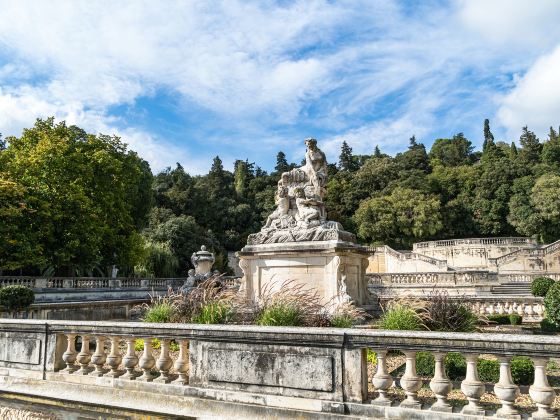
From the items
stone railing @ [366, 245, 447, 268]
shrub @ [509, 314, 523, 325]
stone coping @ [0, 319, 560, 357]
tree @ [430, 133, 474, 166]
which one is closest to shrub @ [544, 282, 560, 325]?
shrub @ [509, 314, 523, 325]

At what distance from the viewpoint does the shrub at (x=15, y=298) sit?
12492 mm

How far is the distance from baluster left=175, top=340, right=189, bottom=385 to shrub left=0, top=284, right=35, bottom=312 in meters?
9.14

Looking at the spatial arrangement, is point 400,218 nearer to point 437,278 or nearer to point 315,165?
point 437,278

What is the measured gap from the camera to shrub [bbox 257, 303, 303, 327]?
6617mm

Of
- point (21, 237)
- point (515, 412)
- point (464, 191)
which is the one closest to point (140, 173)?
point (21, 237)

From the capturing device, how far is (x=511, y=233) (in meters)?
→ 55.7

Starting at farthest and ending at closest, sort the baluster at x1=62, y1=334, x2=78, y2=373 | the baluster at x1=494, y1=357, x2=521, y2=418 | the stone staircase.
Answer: the stone staircase, the baluster at x1=62, y1=334, x2=78, y2=373, the baluster at x1=494, y1=357, x2=521, y2=418

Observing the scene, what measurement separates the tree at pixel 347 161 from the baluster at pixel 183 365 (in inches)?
2660

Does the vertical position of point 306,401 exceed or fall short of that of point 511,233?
it falls short

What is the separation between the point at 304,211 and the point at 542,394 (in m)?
9.35

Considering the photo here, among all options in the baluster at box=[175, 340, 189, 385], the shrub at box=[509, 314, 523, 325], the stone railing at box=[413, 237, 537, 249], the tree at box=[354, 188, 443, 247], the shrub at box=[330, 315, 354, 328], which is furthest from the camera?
the tree at box=[354, 188, 443, 247]

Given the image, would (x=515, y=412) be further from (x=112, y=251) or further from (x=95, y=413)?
(x=112, y=251)

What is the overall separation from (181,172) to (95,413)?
189 feet

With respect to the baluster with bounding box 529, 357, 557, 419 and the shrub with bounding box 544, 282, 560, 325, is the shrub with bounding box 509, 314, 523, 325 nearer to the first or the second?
the shrub with bounding box 544, 282, 560, 325
